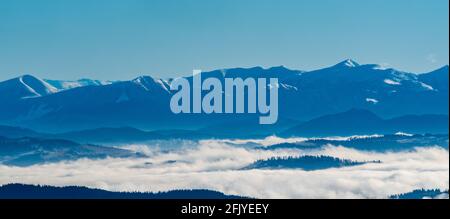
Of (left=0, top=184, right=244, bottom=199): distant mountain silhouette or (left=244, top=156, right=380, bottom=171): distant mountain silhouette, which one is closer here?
(left=0, top=184, right=244, bottom=199): distant mountain silhouette

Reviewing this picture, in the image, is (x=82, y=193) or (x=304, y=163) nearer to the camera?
(x=82, y=193)

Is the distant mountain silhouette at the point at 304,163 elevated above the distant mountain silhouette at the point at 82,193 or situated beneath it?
elevated above

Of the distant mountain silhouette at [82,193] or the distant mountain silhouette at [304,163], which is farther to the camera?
the distant mountain silhouette at [304,163]

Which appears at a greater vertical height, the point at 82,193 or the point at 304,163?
the point at 304,163

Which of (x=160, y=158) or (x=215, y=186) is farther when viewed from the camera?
(x=160, y=158)

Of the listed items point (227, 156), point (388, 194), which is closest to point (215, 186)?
point (388, 194)

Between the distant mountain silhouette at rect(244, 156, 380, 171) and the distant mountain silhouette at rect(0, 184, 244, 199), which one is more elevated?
the distant mountain silhouette at rect(244, 156, 380, 171)
